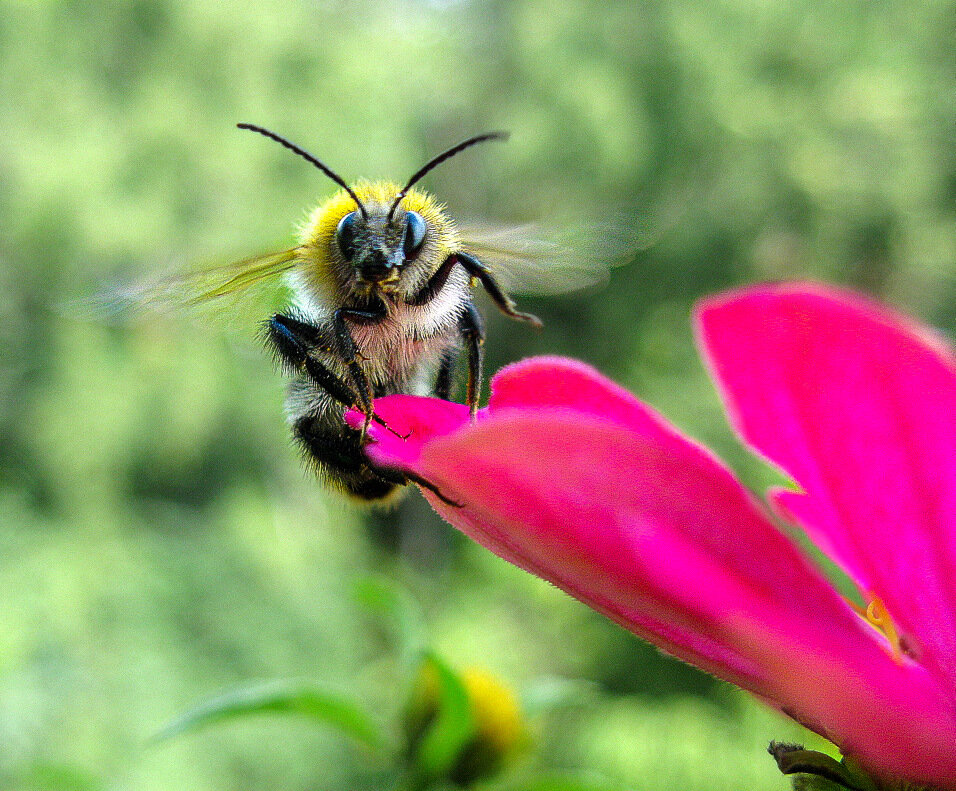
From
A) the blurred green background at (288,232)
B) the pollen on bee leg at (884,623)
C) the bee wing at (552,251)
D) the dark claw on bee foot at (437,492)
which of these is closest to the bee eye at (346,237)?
the bee wing at (552,251)

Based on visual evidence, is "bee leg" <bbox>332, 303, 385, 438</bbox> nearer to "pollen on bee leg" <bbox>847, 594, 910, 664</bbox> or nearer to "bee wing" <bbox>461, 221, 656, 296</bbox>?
"bee wing" <bbox>461, 221, 656, 296</bbox>

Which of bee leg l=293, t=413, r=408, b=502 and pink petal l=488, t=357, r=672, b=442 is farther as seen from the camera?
bee leg l=293, t=413, r=408, b=502

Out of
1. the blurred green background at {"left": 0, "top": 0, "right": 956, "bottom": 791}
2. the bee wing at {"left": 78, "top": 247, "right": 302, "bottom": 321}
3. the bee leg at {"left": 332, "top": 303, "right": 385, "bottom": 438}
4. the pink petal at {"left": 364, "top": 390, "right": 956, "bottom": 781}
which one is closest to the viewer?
the pink petal at {"left": 364, "top": 390, "right": 956, "bottom": 781}

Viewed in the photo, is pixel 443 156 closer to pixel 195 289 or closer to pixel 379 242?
pixel 379 242

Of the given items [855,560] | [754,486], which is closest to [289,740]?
[754,486]

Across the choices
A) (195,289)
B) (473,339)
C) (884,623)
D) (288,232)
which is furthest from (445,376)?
(288,232)

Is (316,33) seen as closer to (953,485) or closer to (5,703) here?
(5,703)

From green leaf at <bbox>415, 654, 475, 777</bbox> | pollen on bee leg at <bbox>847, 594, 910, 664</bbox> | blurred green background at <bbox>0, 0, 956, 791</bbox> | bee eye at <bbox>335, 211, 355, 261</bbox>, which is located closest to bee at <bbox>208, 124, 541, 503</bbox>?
bee eye at <bbox>335, 211, 355, 261</bbox>
